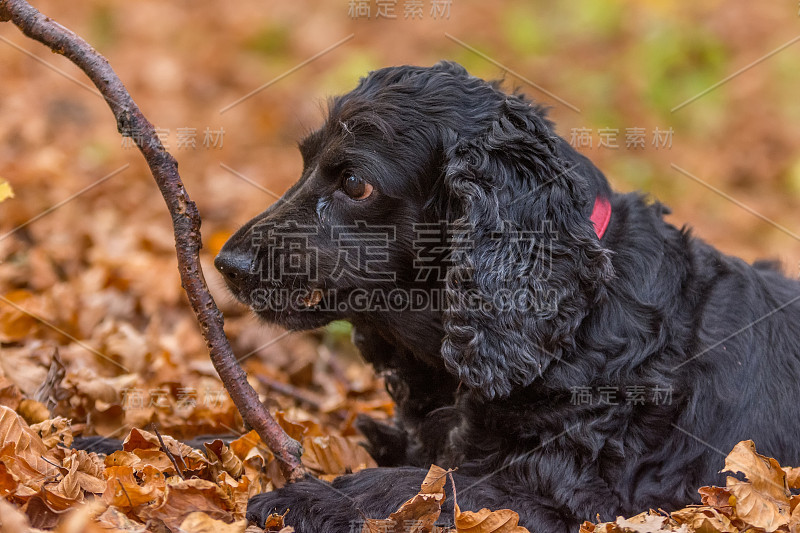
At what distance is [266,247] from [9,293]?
230cm

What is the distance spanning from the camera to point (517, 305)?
3.23 meters

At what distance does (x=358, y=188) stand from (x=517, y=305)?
0.94 m

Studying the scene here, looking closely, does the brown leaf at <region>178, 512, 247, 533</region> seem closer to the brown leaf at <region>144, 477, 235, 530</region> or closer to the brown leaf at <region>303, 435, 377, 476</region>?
the brown leaf at <region>144, 477, 235, 530</region>

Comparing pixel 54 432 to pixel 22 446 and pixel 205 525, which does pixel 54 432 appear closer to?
pixel 22 446

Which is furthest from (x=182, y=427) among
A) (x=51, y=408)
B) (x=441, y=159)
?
(x=441, y=159)

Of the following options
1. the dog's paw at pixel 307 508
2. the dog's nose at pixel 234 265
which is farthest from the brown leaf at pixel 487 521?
the dog's nose at pixel 234 265

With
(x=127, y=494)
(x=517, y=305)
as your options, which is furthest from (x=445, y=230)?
(x=127, y=494)

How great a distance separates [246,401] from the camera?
317 cm

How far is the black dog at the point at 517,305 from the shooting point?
320 centimetres

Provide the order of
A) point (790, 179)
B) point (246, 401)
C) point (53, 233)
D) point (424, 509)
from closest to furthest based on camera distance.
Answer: point (424, 509) < point (246, 401) < point (53, 233) < point (790, 179)

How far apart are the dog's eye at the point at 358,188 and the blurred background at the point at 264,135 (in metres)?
0.69

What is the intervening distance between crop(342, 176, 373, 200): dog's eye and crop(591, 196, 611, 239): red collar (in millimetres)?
1027

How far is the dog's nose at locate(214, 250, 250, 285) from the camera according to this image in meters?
3.60

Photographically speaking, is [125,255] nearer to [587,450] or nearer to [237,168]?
[237,168]
